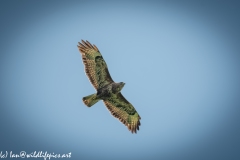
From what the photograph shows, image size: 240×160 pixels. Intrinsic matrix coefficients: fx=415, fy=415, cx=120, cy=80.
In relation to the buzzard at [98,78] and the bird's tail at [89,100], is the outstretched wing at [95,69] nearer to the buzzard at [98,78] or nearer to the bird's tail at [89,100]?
the buzzard at [98,78]

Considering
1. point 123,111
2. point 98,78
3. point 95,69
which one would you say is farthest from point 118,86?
point 123,111

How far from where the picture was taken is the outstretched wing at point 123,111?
14031 mm

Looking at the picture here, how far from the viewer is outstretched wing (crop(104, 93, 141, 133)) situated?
46.0 feet

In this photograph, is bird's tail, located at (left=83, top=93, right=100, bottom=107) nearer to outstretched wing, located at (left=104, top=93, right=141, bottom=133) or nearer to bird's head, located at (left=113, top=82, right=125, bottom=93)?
bird's head, located at (left=113, top=82, right=125, bottom=93)

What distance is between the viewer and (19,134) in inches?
1636

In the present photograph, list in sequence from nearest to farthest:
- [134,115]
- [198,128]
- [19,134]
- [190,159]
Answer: [134,115], [190,159], [19,134], [198,128]

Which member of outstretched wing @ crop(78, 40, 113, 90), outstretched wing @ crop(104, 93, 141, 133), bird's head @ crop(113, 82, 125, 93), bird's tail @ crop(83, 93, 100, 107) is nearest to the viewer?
bird's tail @ crop(83, 93, 100, 107)

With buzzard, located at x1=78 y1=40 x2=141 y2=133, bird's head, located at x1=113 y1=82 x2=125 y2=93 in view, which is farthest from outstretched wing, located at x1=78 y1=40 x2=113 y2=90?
bird's head, located at x1=113 y1=82 x2=125 y2=93

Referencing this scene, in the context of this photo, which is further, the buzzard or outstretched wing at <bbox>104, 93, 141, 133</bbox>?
outstretched wing at <bbox>104, 93, 141, 133</bbox>

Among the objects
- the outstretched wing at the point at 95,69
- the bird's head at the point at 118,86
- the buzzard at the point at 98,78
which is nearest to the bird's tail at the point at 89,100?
the buzzard at the point at 98,78

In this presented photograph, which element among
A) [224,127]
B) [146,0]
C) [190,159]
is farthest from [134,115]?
[146,0]

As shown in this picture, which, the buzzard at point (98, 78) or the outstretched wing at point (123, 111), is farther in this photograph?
the outstretched wing at point (123, 111)

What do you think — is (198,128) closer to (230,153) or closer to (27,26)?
(230,153)

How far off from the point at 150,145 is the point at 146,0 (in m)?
70.9
